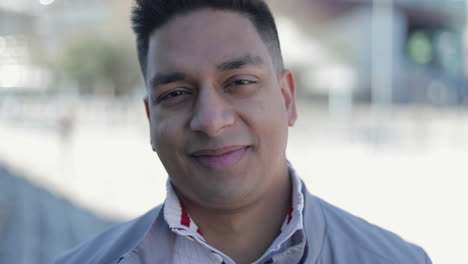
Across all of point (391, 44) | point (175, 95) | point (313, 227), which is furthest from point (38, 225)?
point (391, 44)

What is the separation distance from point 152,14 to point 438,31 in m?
47.3

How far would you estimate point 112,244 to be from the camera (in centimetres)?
157

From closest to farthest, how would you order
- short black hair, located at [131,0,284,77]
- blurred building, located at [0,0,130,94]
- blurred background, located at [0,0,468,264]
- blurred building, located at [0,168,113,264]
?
short black hair, located at [131,0,284,77]
blurred building, located at [0,168,113,264]
blurred background, located at [0,0,468,264]
blurred building, located at [0,0,130,94]

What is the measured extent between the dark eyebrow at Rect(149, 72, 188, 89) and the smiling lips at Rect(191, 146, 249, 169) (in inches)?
8.5

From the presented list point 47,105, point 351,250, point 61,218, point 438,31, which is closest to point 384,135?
point 61,218

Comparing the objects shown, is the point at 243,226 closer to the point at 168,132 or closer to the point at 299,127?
the point at 168,132

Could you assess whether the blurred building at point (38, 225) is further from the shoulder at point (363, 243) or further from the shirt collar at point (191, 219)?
the shoulder at point (363, 243)

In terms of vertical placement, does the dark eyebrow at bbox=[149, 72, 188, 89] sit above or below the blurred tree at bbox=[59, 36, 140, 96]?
below

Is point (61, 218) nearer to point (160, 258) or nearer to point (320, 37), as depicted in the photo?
point (160, 258)

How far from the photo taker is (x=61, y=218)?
711 cm

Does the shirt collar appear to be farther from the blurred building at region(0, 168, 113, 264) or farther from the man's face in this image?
the blurred building at region(0, 168, 113, 264)

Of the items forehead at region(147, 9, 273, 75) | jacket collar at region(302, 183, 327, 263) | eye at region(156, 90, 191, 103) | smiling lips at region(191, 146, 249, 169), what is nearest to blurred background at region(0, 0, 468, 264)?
forehead at region(147, 9, 273, 75)

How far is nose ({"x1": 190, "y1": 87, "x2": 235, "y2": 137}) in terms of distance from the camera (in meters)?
1.36

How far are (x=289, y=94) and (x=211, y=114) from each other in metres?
0.41
